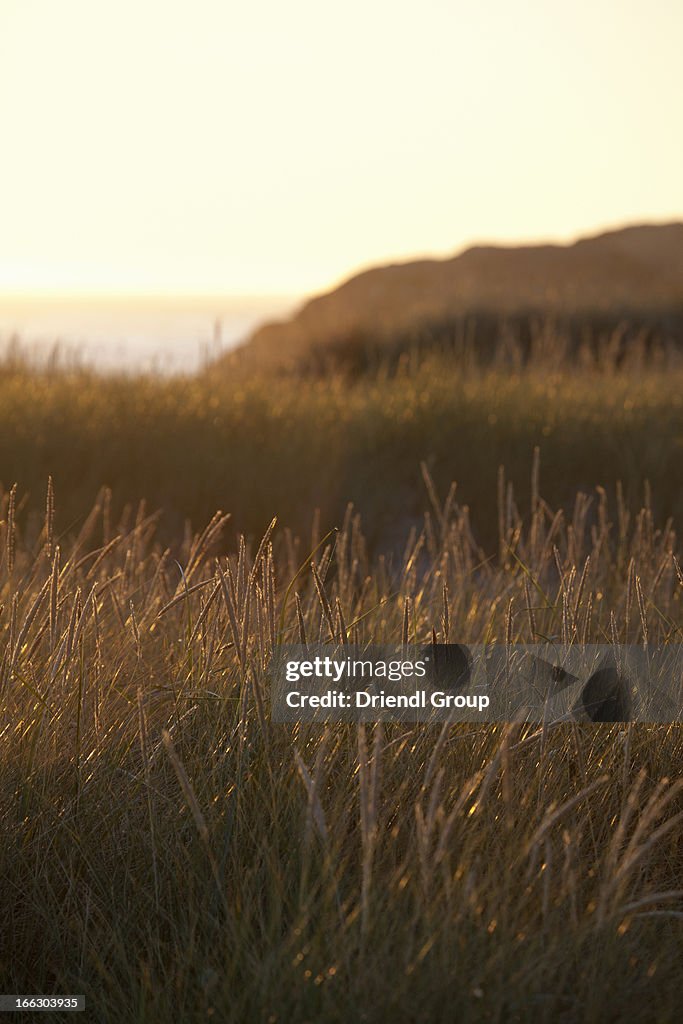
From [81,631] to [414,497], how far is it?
3338 mm

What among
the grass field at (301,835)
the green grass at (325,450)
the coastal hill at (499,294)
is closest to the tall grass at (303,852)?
the grass field at (301,835)

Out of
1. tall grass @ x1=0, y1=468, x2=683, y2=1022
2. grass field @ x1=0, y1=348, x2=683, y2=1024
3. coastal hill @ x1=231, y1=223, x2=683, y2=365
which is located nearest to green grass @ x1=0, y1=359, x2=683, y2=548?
grass field @ x1=0, y1=348, x2=683, y2=1024

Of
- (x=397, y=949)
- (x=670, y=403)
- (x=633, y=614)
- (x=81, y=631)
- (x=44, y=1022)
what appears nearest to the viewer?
(x=397, y=949)

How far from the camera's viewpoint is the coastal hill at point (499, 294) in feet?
39.9

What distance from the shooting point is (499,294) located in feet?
45.6

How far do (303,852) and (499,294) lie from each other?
13.0 metres

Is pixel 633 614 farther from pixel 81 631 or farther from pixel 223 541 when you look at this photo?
pixel 223 541

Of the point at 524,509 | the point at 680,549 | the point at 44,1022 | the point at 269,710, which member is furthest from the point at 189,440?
the point at 44,1022

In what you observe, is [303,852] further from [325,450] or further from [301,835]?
[325,450]

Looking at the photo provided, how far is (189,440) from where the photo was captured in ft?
17.4

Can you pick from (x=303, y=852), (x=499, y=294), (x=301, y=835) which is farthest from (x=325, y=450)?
(x=499, y=294)

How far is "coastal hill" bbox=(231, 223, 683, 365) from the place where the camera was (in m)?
12.1

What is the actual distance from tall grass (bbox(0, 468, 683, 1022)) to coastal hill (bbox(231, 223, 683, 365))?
603cm

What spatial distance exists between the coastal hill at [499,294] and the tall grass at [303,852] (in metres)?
6.03
